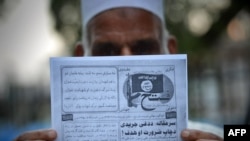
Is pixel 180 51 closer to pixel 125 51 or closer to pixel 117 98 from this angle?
pixel 125 51

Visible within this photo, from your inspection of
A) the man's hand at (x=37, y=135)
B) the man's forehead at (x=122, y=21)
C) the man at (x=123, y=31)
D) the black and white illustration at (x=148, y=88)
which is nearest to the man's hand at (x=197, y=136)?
the man at (x=123, y=31)

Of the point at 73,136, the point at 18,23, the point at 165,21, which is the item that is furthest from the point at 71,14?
the point at 73,136

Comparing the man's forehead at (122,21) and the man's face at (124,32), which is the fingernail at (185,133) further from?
the man's forehead at (122,21)

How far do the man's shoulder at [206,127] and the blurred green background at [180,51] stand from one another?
2 centimetres

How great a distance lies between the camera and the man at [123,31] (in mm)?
1976

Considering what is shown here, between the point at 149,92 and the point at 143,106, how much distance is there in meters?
0.07

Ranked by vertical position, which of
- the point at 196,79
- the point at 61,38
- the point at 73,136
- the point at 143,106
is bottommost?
the point at 73,136

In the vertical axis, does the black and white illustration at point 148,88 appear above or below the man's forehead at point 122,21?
below

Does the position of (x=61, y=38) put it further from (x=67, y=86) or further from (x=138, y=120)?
(x=138, y=120)

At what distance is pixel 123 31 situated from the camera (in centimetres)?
199

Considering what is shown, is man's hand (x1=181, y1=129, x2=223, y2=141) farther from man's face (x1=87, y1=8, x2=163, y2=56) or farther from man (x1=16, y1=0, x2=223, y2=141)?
man's face (x1=87, y1=8, x2=163, y2=56)

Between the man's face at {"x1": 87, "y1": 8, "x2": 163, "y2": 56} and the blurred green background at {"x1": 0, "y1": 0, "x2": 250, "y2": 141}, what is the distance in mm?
77

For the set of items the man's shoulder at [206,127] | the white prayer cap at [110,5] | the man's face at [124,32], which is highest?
the white prayer cap at [110,5]

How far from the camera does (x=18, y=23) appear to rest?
1.98 m
